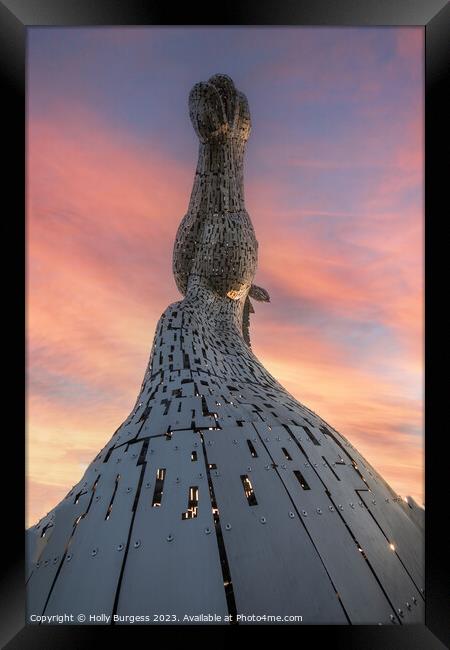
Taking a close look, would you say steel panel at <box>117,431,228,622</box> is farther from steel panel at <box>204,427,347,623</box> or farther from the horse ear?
the horse ear

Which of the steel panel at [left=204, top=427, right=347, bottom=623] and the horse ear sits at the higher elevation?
the horse ear

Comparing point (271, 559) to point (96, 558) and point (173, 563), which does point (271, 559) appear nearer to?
point (173, 563)

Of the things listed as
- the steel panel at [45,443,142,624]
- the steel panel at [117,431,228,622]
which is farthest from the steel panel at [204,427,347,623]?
the steel panel at [45,443,142,624]

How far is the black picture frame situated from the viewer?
3947mm

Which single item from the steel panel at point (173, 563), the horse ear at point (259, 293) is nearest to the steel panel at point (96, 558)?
the steel panel at point (173, 563)
